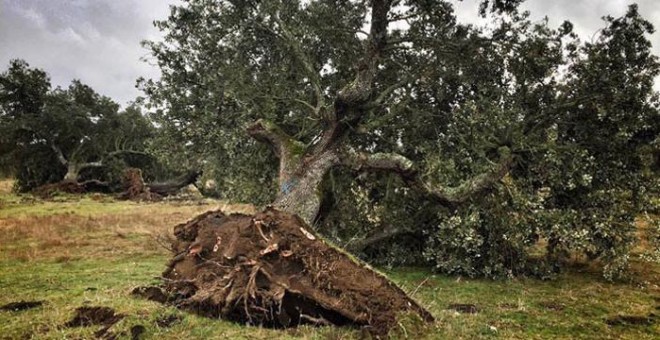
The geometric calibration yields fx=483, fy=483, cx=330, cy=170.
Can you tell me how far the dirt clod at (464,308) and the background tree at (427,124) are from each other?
251cm

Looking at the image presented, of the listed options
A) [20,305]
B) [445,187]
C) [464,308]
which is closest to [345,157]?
[445,187]

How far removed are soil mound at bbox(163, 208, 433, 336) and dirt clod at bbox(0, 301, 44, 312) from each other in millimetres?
2302

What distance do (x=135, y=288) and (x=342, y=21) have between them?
10.8m

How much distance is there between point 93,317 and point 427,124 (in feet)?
36.6

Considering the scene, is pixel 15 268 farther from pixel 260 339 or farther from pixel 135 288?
pixel 260 339

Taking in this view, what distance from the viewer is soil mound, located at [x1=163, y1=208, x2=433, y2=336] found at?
802 centimetres

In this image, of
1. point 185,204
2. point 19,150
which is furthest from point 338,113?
point 19,150

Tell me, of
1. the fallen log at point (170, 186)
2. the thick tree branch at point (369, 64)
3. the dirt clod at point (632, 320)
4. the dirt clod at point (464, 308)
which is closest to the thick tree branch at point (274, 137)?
the thick tree branch at point (369, 64)

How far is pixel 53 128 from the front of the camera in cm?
4225

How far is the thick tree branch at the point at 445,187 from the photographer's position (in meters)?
13.0

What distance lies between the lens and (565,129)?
14219 mm

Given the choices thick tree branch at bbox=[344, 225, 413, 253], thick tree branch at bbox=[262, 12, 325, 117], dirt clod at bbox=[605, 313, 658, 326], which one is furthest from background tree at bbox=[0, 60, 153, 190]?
dirt clod at bbox=[605, 313, 658, 326]

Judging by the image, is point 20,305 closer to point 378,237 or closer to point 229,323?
point 229,323

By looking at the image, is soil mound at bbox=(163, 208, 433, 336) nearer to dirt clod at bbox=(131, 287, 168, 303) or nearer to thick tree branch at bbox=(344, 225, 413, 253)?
dirt clod at bbox=(131, 287, 168, 303)
